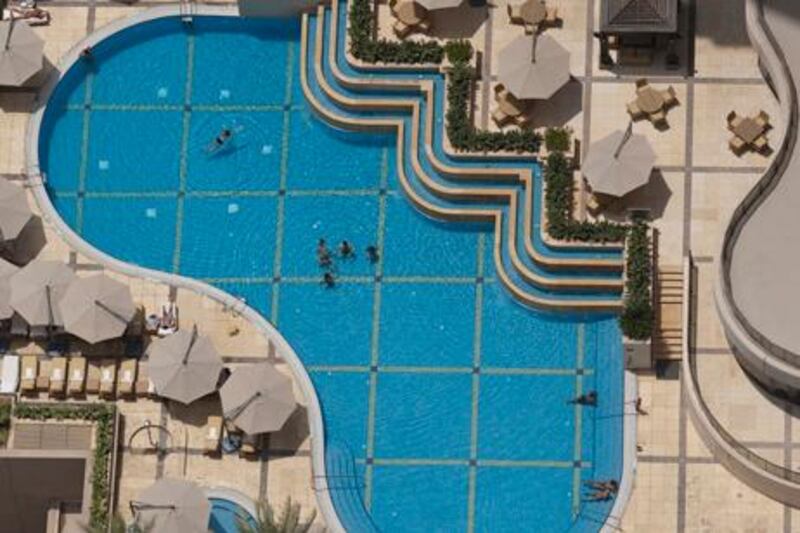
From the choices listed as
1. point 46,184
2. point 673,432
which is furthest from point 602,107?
point 46,184

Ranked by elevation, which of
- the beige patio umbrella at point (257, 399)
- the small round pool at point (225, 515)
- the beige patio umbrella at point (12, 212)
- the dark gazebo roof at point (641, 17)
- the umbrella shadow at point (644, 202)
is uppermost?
the dark gazebo roof at point (641, 17)

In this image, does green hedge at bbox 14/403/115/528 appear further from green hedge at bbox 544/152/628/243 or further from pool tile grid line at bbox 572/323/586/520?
green hedge at bbox 544/152/628/243

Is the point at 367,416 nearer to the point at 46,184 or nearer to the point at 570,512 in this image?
the point at 570,512

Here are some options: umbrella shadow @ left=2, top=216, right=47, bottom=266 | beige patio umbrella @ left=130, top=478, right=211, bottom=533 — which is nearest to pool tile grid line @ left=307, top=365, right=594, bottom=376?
beige patio umbrella @ left=130, top=478, right=211, bottom=533

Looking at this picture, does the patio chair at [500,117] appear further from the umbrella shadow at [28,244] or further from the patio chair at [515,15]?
the umbrella shadow at [28,244]

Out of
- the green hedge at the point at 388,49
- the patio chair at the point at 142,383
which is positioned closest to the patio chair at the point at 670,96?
the green hedge at the point at 388,49

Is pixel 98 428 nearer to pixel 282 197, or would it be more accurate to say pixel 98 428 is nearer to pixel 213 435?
pixel 213 435

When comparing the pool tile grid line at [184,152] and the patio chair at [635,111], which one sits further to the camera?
the pool tile grid line at [184,152]

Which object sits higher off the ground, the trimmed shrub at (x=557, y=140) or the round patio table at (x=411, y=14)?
the round patio table at (x=411, y=14)
